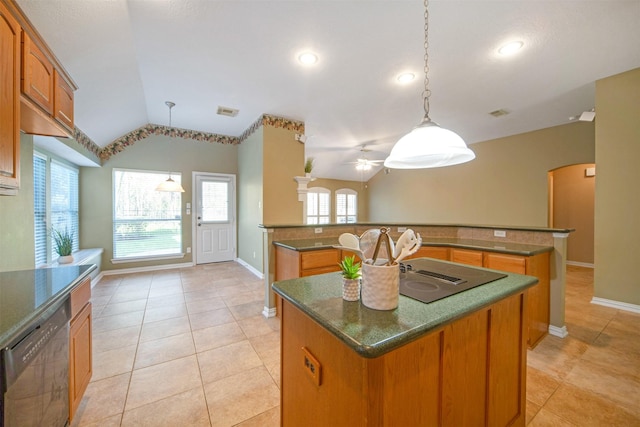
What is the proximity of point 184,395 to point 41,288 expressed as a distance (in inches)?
43.6

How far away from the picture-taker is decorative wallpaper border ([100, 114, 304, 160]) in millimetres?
4312

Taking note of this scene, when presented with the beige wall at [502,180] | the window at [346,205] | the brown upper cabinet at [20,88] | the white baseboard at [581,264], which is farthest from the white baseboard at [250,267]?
the white baseboard at [581,264]

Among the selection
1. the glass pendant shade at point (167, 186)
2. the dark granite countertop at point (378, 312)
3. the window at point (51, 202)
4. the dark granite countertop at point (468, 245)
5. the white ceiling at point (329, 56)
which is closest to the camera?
the dark granite countertop at point (378, 312)

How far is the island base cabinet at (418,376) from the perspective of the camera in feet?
2.65

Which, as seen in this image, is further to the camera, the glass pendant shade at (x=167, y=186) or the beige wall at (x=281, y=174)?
the beige wall at (x=281, y=174)

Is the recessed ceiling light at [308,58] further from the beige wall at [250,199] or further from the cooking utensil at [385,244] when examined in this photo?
the cooking utensil at [385,244]

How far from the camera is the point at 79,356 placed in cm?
151

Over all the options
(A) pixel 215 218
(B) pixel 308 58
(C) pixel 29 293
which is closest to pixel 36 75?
(C) pixel 29 293

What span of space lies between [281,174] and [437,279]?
341 centimetres

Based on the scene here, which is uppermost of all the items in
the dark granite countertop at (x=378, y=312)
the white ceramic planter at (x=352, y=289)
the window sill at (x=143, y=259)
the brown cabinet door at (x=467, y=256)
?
the white ceramic planter at (x=352, y=289)

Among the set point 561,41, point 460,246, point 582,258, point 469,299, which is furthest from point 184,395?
point 582,258

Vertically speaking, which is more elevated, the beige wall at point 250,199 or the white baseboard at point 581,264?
the beige wall at point 250,199

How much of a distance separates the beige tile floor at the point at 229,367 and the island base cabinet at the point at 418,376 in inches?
23.0

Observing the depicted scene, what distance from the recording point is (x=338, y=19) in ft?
7.05
